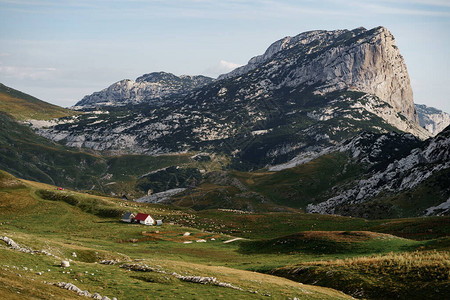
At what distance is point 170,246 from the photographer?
279ft

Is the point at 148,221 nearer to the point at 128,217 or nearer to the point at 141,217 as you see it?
the point at 141,217

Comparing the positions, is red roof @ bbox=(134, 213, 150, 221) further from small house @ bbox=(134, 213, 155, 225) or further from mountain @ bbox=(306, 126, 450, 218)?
mountain @ bbox=(306, 126, 450, 218)

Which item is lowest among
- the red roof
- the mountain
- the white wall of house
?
the white wall of house

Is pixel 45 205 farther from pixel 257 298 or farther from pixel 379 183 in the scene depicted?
pixel 379 183

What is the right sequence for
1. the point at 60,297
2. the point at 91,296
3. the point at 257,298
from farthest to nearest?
1. the point at 257,298
2. the point at 91,296
3. the point at 60,297

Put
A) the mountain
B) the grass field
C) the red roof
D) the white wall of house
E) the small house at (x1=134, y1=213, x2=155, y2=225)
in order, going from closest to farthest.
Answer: the grass field → the white wall of house → the small house at (x1=134, y1=213, x2=155, y2=225) → the red roof → the mountain

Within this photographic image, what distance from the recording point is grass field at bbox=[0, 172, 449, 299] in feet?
119

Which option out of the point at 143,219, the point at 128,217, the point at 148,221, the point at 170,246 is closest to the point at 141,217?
the point at 143,219

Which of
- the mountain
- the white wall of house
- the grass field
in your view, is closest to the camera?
the grass field

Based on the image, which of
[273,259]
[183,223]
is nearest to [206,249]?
[273,259]

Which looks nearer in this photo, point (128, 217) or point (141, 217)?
point (141, 217)

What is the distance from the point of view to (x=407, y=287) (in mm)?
39719

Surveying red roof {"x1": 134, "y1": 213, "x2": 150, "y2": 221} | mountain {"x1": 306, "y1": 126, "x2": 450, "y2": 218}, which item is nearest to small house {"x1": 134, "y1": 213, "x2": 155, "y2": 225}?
red roof {"x1": 134, "y1": 213, "x2": 150, "y2": 221}

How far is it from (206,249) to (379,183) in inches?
5129
